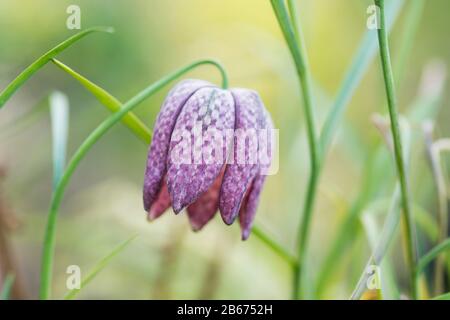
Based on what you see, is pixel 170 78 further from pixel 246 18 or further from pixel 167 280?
pixel 246 18

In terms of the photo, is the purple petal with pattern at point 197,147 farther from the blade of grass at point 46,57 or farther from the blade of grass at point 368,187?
the blade of grass at point 368,187

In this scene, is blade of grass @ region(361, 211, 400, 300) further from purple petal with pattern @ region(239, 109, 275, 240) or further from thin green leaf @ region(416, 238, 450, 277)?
purple petal with pattern @ region(239, 109, 275, 240)

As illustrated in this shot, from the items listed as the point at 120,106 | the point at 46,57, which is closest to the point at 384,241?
the point at 120,106

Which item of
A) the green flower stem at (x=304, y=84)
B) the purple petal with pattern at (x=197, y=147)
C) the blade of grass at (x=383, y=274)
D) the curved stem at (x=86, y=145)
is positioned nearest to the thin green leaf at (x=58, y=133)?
the curved stem at (x=86, y=145)

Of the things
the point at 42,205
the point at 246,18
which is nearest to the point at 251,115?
the point at 42,205

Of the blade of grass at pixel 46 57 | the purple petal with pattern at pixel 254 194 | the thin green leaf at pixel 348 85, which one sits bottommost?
the purple petal with pattern at pixel 254 194

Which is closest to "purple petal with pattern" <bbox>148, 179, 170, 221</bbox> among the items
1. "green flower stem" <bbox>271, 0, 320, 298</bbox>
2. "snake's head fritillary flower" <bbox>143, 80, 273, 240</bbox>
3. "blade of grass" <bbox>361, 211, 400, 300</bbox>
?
"snake's head fritillary flower" <bbox>143, 80, 273, 240</bbox>
